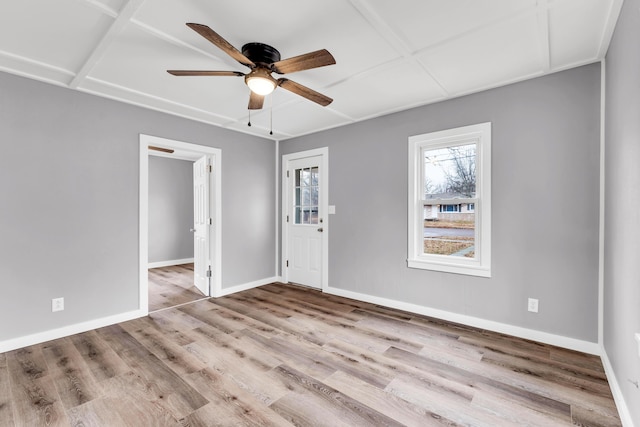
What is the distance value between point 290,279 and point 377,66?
11.5 ft

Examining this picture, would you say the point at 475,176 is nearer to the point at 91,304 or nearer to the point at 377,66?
the point at 377,66

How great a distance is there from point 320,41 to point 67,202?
9.30 ft

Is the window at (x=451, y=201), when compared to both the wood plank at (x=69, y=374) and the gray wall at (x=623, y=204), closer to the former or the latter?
the gray wall at (x=623, y=204)

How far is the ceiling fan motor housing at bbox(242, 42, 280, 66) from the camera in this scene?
2135 mm

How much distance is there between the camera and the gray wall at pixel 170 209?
6.47 meters

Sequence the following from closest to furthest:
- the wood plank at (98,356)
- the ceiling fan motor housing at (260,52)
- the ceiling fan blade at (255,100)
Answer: the ceiling fan motor housing at (260,52) → the wood plank at (98,356) → the ceiling fan blade at (255,100)

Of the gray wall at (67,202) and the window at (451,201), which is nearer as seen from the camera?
the gray wall at (67,202)

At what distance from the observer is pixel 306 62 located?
6.48ft

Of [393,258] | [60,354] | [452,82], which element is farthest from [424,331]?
[60,354]

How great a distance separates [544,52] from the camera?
2309 mm

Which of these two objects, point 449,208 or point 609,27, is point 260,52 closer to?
point 609,27

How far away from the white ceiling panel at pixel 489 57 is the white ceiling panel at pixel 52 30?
236 centimetres

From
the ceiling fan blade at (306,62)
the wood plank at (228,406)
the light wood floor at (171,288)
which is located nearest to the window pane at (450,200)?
the ceiling fan blade at (306,62)

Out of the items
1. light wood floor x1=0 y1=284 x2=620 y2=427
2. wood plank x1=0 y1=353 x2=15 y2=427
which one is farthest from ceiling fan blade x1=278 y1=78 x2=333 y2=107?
wood plank x1=0 y1=353 x2=15 y2=427
